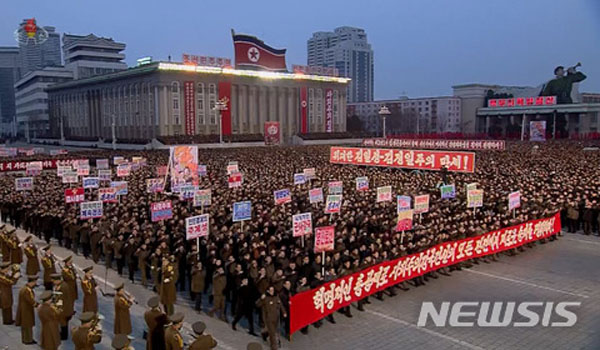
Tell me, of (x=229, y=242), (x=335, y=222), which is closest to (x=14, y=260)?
(x=229, y=242)

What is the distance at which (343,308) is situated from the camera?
418 inches

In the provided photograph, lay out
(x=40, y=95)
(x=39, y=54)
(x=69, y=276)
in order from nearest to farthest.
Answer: (x=69, y=276), (x=40, y=95), (x=39, y=54)

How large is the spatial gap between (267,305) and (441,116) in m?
107

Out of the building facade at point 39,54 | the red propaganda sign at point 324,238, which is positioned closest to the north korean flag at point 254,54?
the red propaganda sign at point 324,238

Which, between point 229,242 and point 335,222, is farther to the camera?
point 335,222

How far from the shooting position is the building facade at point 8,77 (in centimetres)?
17238

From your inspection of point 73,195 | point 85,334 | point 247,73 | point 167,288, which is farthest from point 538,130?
point 85,334

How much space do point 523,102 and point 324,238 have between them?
73026 mm

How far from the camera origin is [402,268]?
11.8 meters

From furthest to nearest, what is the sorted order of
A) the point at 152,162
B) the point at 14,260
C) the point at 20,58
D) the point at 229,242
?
the point at 20,58
the point at 152,162
the point at 14,260
the point at 229,242

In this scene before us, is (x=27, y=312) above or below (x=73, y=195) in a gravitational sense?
below

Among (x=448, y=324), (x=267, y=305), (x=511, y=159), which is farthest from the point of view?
(x=511, y=159)

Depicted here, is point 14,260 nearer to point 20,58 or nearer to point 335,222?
point 335,222

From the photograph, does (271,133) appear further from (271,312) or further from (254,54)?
(271,312)
